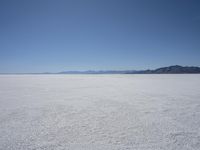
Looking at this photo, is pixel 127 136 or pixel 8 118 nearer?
pixel 127 136

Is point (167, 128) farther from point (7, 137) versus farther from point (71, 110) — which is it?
point (7, 137)

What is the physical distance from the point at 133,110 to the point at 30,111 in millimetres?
3034

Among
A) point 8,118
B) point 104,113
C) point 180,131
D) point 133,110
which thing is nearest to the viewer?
point 180,131

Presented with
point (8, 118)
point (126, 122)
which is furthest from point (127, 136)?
point (8, 118)

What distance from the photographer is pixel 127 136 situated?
122 inches

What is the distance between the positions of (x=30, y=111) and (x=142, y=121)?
321 centimetres

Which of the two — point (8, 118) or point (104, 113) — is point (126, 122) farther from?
point (8, 118)

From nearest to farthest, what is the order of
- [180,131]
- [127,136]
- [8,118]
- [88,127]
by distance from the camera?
[127,136]
[180,131]
[88,127]
[8,118]

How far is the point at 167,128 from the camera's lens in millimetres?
3496

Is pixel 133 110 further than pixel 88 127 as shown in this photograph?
Yes

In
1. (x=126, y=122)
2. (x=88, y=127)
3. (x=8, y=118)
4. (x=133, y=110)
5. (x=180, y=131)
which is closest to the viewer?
(x=180, y=131)

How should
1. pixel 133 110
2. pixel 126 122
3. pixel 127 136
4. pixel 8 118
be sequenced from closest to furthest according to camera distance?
pixel 127 136
pixel 126 122
pixel 8 118
pixel 133 110

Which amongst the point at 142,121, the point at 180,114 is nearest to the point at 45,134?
the point at 142,121

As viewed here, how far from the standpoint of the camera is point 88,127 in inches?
142
